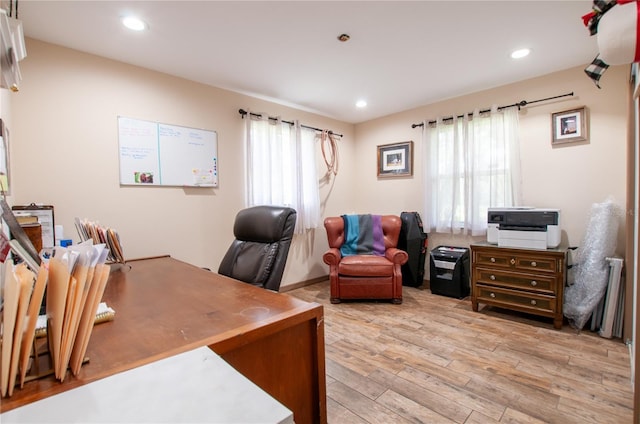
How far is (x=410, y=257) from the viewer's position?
380 centimetres

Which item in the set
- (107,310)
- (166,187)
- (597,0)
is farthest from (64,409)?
(166,187)

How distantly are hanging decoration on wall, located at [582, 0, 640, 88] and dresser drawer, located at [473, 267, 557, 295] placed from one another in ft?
6.66

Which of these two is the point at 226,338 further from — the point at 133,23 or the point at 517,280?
the point at 517,280

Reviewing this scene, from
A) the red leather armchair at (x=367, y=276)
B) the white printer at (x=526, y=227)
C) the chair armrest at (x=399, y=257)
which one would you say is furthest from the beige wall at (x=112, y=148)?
the white printer at (x=526, y=227)

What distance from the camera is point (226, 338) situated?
821 millimetres

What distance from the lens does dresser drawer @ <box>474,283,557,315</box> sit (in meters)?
2.58

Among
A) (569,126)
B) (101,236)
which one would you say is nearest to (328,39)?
(101,236)

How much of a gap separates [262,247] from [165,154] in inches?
62.4

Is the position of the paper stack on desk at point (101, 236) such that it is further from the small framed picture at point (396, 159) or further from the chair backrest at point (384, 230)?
the small framed picture at point (396, 159)

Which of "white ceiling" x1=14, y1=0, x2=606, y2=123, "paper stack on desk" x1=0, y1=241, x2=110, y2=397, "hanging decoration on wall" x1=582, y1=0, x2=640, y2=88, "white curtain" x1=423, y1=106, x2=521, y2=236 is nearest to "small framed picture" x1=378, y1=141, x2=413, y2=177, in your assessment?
"white curtain" x1=423, y1=106, x2=521, y2=236

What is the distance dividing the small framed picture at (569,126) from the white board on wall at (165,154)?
3414 millimetres

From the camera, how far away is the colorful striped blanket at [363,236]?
373cm

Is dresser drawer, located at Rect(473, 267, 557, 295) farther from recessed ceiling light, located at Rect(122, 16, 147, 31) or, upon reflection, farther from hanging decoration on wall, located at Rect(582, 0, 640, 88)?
recessed ceiling light, located at Rect(122, 16, 147, 31)

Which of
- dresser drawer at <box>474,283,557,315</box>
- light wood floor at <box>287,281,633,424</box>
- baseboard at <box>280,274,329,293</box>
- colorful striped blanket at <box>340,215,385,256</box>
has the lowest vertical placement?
light wood floor at <box>287,281,633,424</box>
